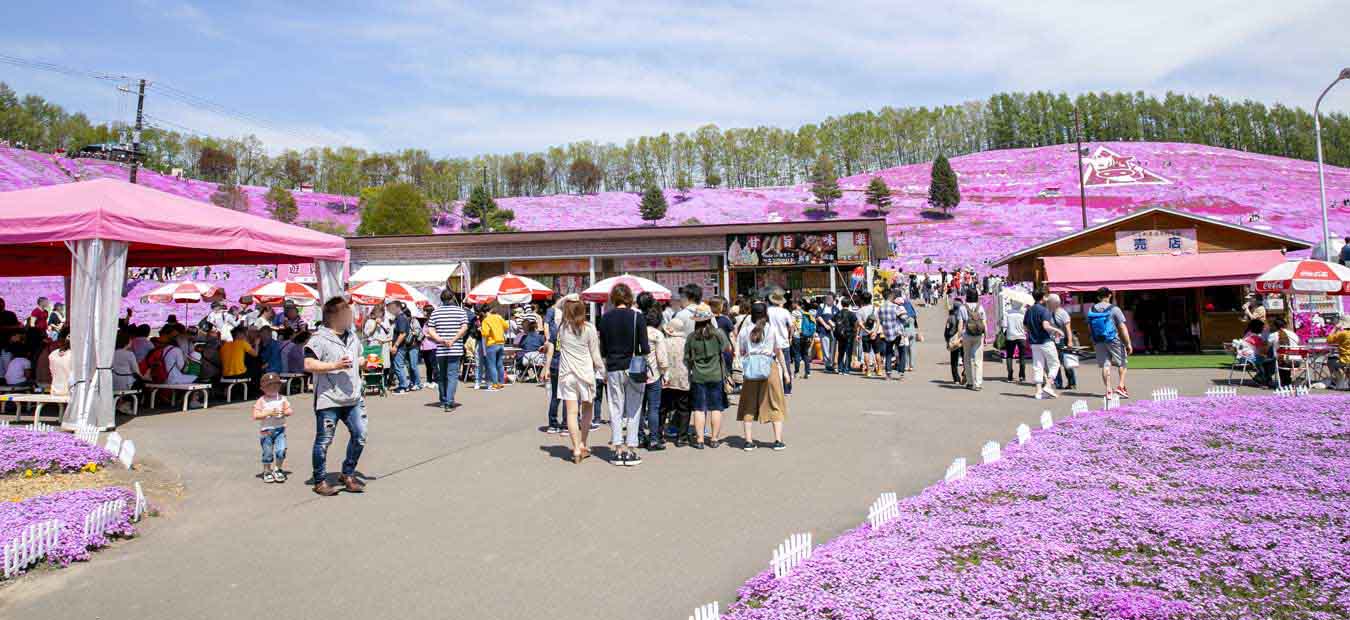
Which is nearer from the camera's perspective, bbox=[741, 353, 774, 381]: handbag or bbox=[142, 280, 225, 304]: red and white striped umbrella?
bbox=[741, 353, 774, 381]: handbag

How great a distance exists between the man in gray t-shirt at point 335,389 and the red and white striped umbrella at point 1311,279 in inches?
621

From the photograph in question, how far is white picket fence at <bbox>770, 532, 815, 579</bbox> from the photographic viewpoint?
4121mm

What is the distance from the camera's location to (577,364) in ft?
23.8

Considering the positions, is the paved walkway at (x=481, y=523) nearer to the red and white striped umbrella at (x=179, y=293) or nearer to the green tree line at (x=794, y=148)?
the red and white striped umbrella at (x=179, y=293)

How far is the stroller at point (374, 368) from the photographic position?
41.4 ft

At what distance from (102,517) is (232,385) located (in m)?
7.95

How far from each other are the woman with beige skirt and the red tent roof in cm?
773

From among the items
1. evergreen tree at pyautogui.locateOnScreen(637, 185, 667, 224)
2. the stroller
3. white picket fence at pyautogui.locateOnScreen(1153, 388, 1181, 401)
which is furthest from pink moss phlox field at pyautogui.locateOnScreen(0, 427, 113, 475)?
evergreen tree at pyautogui.locateOnScreen(637, 185, 667, 224)

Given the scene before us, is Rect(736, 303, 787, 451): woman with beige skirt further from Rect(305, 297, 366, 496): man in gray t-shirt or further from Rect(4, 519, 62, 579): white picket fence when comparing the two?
Rect(4, 519, 62, 579): white picket fence

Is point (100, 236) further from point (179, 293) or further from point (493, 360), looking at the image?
point (179, 293)

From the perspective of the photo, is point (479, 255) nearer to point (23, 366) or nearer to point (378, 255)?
point (378, 255)

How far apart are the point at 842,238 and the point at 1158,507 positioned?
20989 mm

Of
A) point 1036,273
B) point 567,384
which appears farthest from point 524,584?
point 1036,273

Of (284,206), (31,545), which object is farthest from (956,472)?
(284,206)
